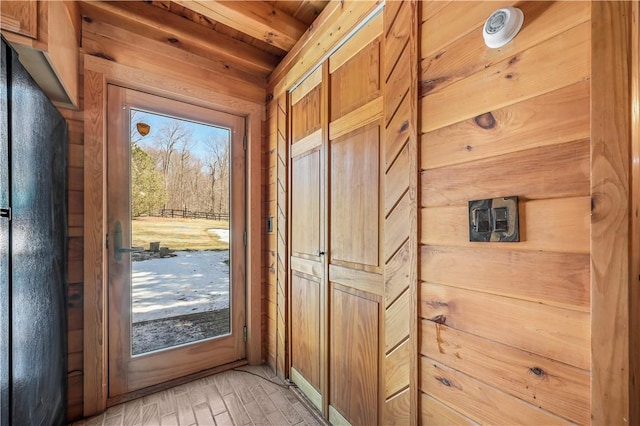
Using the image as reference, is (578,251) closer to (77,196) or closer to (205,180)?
(205,180)

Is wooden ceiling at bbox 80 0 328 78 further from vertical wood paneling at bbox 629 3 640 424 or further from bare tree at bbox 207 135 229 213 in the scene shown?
vertical wood paneling at bbox 629 3 640 424

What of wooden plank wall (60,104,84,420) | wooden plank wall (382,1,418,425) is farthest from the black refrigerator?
wooden plank wall (382,1,418,425)

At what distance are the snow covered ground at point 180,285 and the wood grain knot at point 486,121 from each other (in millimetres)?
1959

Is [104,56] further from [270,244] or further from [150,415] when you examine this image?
[150,415]

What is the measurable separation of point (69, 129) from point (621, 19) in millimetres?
2505

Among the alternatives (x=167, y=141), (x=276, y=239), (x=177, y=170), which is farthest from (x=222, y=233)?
(x=167, y=141)

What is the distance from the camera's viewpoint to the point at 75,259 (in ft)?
5.47

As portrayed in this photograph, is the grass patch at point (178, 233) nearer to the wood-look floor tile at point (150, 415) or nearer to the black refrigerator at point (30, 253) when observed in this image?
the black refrigerator at point (30, 253)

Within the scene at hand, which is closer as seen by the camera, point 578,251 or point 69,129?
point 578,251

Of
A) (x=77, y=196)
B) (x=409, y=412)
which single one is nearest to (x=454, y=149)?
(x=409, y=412)

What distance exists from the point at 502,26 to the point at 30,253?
1909 millimetres

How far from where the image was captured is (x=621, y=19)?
0.63 metres

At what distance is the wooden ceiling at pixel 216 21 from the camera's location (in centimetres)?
168

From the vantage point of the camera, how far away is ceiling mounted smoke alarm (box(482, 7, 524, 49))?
30.5 inches
